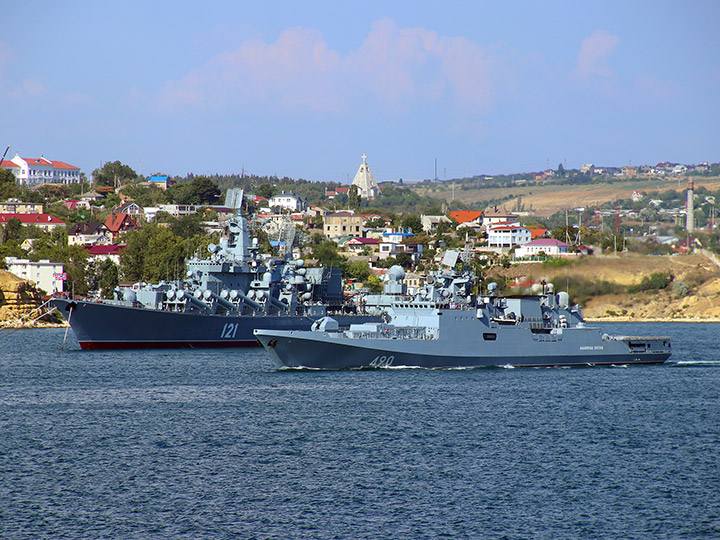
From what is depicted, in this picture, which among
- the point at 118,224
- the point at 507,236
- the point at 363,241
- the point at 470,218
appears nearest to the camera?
the point at 118,224

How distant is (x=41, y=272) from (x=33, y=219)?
3719cm

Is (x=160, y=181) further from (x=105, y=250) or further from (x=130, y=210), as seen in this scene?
(x=105, y=250)

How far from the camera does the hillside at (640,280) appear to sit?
56.9 m

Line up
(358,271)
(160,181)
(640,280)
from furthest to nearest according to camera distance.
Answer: (160,181), (358,271), (640,280)

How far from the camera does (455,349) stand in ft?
142

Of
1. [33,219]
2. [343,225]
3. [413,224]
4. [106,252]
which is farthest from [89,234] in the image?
[413,224]

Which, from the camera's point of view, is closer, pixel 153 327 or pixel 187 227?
pixel 153 327

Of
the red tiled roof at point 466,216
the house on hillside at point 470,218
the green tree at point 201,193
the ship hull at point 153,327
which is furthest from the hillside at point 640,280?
the green tree at point 201,193

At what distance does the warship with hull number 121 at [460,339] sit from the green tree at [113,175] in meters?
135

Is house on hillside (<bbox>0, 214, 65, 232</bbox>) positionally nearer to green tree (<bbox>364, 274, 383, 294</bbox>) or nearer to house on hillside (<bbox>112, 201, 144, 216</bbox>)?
house on hillside (<bbox>112, 201, 144, 216</bbox>)

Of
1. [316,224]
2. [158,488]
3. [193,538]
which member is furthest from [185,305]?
[316,224]

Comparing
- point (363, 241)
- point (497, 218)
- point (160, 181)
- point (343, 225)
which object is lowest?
point (363, 241)

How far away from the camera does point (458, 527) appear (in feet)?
67.8

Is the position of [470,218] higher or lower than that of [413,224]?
higher
